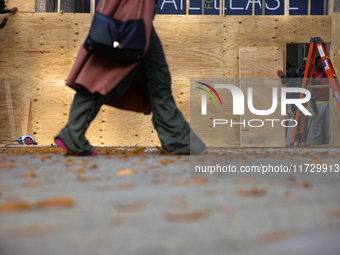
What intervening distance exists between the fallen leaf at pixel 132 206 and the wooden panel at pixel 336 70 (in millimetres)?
6140

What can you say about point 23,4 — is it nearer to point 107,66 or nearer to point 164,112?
point 107,66

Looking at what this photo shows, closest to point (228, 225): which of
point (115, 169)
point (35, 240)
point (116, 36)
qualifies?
point (35, 240)

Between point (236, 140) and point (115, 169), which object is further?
point (236, 140)

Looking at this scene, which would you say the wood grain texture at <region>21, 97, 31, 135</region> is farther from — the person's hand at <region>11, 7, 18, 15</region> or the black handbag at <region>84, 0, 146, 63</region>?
the black handbag at <region>84, 0, 146, 63</region>

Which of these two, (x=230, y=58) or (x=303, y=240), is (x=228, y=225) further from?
(x=230, y=58)

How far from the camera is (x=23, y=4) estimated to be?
6398mm

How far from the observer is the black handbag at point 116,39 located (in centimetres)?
232

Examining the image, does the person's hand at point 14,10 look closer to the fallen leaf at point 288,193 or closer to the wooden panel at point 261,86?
the wooden panel at point 261,86

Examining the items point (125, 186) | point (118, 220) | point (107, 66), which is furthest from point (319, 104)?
point (118, 220)

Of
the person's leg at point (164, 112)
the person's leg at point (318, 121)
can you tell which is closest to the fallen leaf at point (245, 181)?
the person's leg at point (164, 112)

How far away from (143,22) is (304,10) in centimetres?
559

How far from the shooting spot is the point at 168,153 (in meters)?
2.75

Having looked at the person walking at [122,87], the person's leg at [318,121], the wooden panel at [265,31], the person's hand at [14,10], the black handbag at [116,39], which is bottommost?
the person's leg at [318,121]

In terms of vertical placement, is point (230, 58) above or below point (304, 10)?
below
